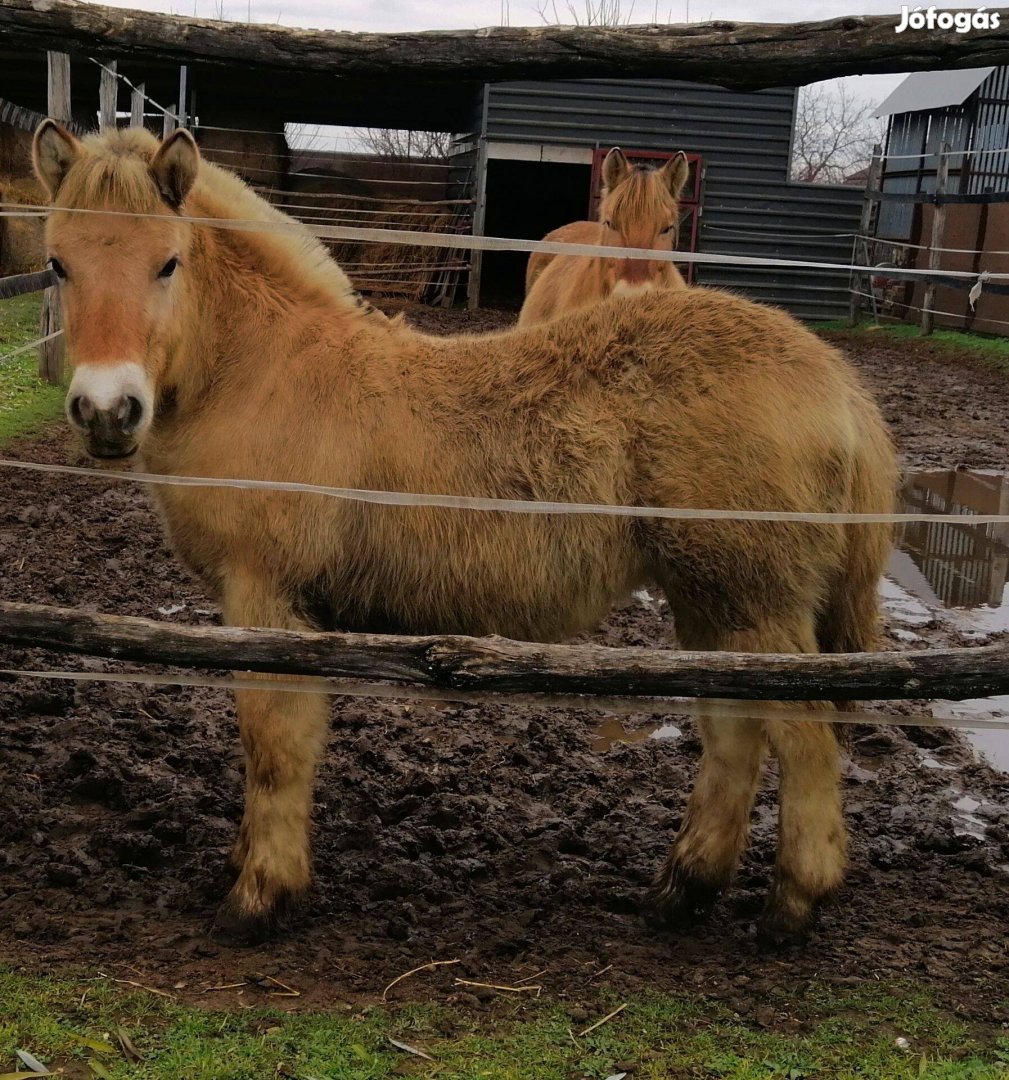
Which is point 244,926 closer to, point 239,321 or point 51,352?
point 239,321

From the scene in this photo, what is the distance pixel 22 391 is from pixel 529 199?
58.8ft

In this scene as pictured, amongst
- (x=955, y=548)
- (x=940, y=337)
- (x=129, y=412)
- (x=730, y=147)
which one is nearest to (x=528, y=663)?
(x=129, y=412)

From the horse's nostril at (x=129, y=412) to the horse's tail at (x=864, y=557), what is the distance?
2130 millimetres

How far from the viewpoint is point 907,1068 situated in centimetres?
278

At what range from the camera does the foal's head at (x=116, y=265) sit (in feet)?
9.77

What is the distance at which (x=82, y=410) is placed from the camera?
2930 mm

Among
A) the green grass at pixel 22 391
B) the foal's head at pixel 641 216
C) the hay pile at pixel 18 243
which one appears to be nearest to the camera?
the foal's head at pixel 641 216

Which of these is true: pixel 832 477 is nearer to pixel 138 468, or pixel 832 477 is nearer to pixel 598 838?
pixel 598 838

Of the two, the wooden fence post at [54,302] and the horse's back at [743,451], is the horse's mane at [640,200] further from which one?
the horse's back at [743,451]

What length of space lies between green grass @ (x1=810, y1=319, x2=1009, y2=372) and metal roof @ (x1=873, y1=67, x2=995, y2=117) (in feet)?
20.9

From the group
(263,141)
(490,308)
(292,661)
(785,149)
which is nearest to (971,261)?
(785,149)

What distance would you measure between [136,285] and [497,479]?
118cm

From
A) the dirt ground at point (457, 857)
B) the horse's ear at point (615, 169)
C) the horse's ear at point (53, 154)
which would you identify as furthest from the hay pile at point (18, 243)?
the horse's ear at point (53, 154)

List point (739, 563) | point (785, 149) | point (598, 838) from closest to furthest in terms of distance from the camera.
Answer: point (739, 563)
point (598, 838)
point (785, 149)
